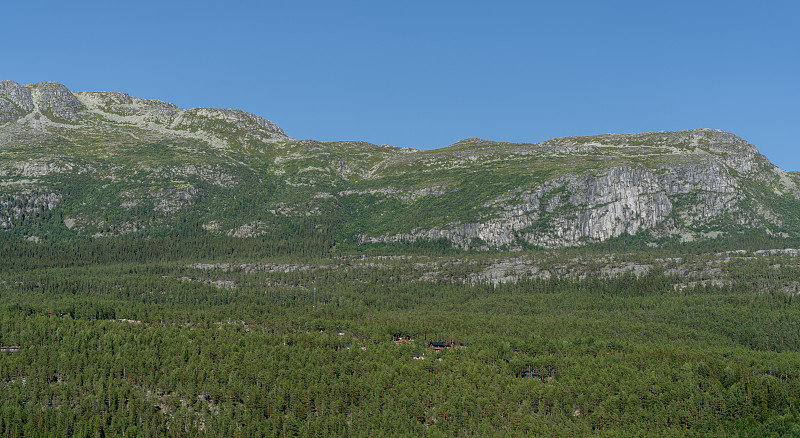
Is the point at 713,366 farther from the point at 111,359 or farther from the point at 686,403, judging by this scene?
the point at 111,359

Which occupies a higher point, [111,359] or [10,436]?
[111,359]

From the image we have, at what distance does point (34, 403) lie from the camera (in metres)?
174

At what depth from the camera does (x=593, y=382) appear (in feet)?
601

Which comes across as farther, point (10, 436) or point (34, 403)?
point (34, 403)

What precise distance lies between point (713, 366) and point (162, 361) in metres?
154

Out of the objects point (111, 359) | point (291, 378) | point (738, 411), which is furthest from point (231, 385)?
point (738, 411)

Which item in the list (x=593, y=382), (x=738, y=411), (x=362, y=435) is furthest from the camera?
(x=593, y=382)

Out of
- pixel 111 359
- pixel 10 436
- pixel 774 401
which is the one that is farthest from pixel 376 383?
pixel 774 401

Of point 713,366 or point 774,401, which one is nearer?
point 774,401

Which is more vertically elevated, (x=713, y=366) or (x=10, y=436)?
(x=713, y=366)

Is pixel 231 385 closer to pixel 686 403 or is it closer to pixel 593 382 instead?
pixel 593 382

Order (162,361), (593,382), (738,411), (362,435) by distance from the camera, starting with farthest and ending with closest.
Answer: (162,361)
(593,382)
(738,411)
(362,435)

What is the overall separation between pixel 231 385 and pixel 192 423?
1783 centimetres

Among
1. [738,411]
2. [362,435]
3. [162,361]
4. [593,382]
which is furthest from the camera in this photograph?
[162,361]
